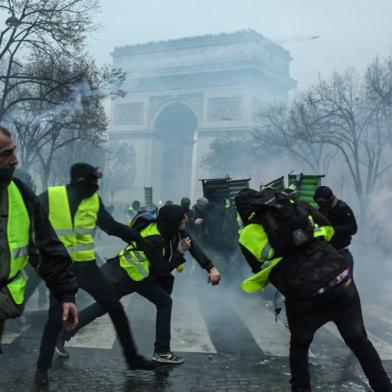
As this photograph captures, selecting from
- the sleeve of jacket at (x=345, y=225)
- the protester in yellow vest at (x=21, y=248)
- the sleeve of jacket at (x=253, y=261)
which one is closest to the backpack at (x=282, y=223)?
the sleeve of jacket at (x=253, y=261)

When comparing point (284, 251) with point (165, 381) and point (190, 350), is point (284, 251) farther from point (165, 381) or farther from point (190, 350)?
point (190, 350)

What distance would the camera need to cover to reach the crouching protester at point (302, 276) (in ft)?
10.9

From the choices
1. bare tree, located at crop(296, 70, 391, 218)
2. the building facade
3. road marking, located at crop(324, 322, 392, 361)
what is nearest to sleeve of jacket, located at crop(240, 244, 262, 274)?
road marking, located at crop(324, 322, 392, 361)

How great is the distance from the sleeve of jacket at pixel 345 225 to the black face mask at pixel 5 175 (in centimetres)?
392

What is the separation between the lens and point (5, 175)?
7.73 feet

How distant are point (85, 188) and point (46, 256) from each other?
1754mm

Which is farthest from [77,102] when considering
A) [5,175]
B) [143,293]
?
[5,175]

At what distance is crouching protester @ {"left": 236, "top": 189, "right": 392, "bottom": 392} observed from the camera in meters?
3.33

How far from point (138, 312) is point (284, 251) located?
4.29 metres

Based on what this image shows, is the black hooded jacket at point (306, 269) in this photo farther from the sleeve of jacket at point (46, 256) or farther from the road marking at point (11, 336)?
the road marking at point (11, 336)

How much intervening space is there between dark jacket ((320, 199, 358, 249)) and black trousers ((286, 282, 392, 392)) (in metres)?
2.26

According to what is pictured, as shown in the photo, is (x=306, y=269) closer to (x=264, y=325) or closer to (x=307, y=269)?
(x=307, y=269)

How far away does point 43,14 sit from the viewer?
1437 centimetres

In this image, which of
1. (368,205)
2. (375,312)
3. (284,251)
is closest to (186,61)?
(368,205)
